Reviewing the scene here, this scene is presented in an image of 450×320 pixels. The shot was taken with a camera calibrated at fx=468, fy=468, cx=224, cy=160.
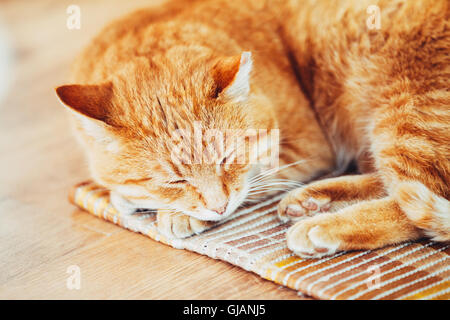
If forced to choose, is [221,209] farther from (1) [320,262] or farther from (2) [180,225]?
(1) [320,262]

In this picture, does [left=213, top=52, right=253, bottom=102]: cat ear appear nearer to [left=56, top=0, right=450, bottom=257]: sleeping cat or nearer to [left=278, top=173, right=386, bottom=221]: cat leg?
[left=56, top=0, right=450, bottom=257]: sleeping cat

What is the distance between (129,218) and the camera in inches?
68.4

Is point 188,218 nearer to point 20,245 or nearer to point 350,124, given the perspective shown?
point 20,245

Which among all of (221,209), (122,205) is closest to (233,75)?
(221,209)

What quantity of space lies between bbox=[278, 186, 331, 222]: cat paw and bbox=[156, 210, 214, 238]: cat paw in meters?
0.28

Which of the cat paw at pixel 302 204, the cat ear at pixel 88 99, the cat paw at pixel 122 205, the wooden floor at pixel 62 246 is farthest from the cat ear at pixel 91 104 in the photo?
the cat paw at pixel 302 204

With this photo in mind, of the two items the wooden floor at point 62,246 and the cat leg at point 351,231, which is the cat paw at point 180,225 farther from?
the cat leg at point 351,231

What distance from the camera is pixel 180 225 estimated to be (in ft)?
5.20

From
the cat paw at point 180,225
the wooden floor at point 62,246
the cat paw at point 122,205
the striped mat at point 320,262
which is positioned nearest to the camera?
the striped mat at point 320,262

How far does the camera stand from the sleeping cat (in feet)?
4.81

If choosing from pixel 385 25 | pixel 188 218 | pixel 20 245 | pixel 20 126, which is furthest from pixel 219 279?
pixel 20 126

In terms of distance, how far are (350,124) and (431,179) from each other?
0.50 m

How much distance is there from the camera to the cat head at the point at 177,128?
4.76ft

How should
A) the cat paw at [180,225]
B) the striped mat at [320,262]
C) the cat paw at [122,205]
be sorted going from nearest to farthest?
the striped mat at [320,262], the cat paw at [180,225], the cat paw at [122,205]
